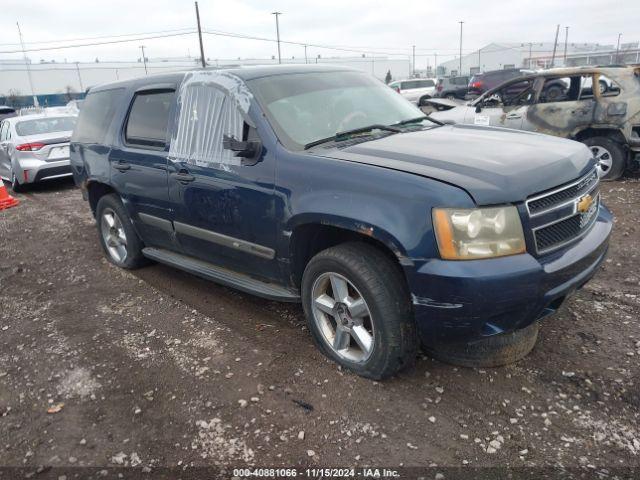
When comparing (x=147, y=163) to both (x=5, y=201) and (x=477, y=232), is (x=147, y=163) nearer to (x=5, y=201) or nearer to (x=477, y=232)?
(x=477, y=232)

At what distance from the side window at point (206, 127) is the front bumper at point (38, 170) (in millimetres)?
6935

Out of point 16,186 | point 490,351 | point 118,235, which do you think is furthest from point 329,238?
point 16,186

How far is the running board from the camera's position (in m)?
3.40

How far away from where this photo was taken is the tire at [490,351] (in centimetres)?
309

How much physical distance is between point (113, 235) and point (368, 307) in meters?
3.57

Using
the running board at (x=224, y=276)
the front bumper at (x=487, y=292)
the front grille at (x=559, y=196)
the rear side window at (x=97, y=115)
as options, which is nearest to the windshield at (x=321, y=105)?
the running board at (x=224, y=276)

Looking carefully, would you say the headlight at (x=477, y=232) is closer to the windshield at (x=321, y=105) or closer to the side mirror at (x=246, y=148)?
the windshield at (x=321, y=105)

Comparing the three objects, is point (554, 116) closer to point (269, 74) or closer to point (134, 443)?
point (269, 74)

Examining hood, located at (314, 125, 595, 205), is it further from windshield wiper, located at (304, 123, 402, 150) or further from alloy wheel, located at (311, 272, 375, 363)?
alloy wheel, located at (311, 272, 375, 363)

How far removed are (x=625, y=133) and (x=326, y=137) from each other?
5.71m

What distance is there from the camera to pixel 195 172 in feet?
12.1

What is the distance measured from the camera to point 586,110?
23.8 ft

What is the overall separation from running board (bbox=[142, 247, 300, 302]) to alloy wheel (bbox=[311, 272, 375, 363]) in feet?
0.88

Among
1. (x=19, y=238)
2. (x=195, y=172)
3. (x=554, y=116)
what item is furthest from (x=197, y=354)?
(x=554, y=116)
